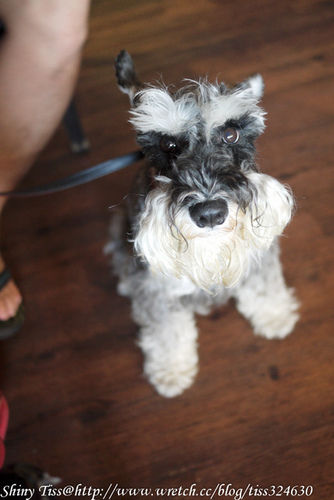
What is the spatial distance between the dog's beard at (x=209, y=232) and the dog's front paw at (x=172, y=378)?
497 mm

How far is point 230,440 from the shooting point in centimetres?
133

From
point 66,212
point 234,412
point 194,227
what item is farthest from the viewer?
point 66,212

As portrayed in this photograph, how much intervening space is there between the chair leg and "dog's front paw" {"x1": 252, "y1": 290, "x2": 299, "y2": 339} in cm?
103

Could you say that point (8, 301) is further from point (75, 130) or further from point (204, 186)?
point (204, 186)

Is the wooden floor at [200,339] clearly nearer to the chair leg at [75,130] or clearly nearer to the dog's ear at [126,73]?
the chair leg at [75,130]

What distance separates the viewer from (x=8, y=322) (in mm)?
1482

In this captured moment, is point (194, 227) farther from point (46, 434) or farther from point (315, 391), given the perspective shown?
→ point (46, 434)

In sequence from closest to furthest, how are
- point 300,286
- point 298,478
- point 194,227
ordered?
point 194,227
point 298,478
point 300,286

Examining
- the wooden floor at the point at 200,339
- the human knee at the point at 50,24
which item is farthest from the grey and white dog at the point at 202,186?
the wooden floor at the point at 200,339

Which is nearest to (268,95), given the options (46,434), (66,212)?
(66,212)

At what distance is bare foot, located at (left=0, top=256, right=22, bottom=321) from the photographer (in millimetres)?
1471

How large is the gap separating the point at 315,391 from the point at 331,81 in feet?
4.45

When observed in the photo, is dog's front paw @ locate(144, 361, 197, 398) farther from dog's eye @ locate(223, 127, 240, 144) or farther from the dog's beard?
dog's eye @ locate(223, 127, 240, 144)

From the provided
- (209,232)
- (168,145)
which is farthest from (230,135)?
(209,232)
